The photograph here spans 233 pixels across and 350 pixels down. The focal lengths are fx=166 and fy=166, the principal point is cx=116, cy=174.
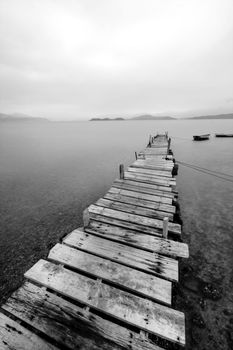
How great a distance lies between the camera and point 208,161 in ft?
81.0

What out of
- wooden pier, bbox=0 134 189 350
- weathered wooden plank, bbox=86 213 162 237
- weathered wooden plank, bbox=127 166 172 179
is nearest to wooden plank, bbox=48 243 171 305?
wooden pier, bbox=0 134 189 350

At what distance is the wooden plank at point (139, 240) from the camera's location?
5.04 meters

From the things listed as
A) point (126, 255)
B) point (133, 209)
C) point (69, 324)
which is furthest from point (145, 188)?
point (69, 324)

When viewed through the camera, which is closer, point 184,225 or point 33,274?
point 33,274

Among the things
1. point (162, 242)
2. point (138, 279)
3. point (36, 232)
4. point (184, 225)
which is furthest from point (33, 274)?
point (184, 225)

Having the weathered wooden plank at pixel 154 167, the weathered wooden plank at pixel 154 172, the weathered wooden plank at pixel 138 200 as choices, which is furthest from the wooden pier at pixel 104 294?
the weathered wooden plank at pixel 154 167

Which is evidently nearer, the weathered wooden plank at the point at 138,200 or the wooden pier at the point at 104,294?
the wooden pier at the point at 104,294

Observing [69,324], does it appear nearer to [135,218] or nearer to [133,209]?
[135,218]

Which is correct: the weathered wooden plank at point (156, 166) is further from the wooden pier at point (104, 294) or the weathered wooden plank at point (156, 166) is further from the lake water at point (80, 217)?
the wooden pier at point (104, 294)

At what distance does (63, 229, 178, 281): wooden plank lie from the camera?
447 cm

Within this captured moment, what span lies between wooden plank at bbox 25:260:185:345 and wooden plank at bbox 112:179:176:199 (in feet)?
17.7

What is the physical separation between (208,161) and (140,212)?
2199cm

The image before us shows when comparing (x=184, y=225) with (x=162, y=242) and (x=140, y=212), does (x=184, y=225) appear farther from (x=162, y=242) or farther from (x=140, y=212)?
(x=162, y=242)

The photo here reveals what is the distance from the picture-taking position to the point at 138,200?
805 centimetres
